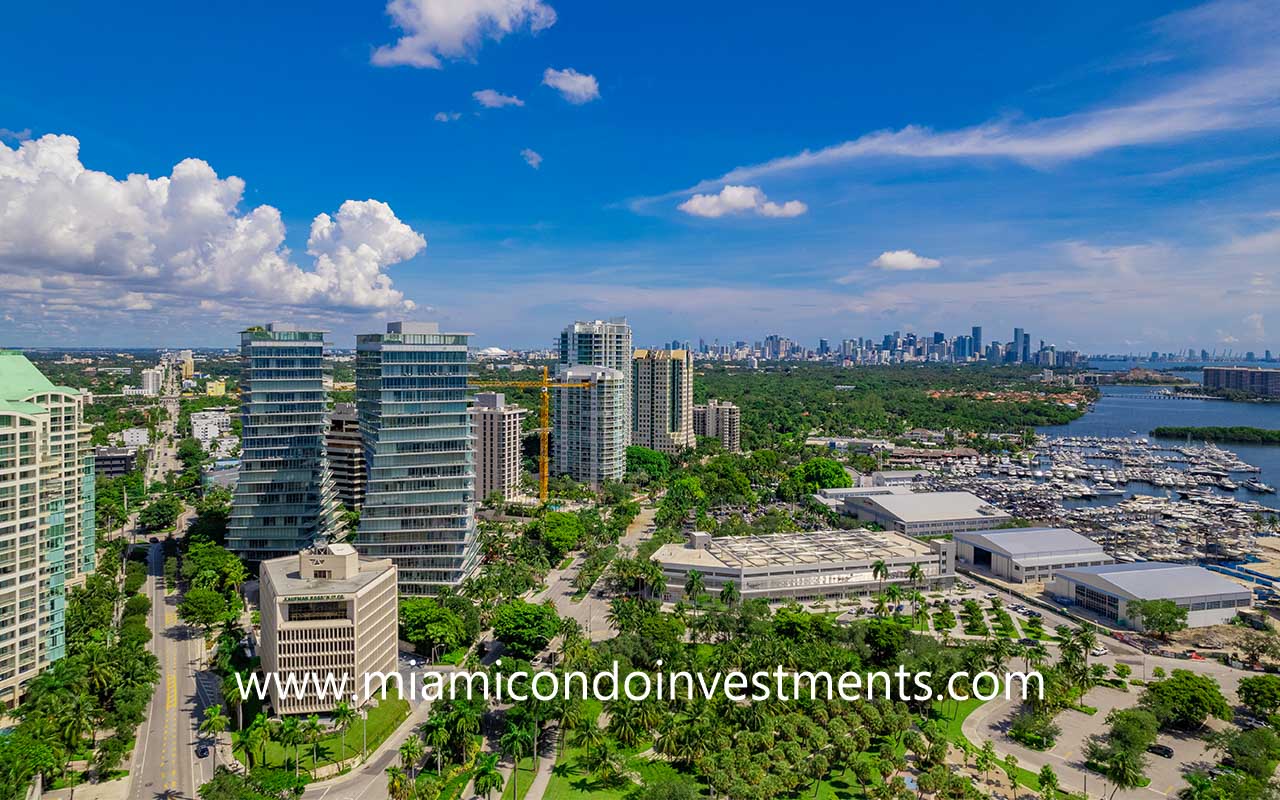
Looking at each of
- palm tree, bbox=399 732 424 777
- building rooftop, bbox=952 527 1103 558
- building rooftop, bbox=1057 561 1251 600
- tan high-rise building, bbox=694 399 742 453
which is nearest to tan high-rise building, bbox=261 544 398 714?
palm tree, bbox=399 732 424 777

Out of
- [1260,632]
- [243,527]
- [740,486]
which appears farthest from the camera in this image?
[740,486]

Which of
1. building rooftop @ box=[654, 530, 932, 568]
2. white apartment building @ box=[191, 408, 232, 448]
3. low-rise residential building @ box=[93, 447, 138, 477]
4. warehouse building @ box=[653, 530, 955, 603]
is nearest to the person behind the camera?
warehouse building @ box=[653, 530, 955, 603]

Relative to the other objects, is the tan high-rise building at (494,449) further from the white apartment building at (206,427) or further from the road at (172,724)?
the white apartment building at (206,427)

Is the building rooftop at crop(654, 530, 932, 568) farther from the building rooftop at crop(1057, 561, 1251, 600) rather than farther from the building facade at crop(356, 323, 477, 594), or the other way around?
the building facade at crop(356, 323, 477, 594)

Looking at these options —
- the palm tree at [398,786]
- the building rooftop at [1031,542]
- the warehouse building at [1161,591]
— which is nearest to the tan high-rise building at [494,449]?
the building rooftop at [1031,542]

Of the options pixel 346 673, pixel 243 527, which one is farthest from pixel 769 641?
pixel 243 527

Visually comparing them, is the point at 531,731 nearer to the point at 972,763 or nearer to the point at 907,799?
the point at 907,799
